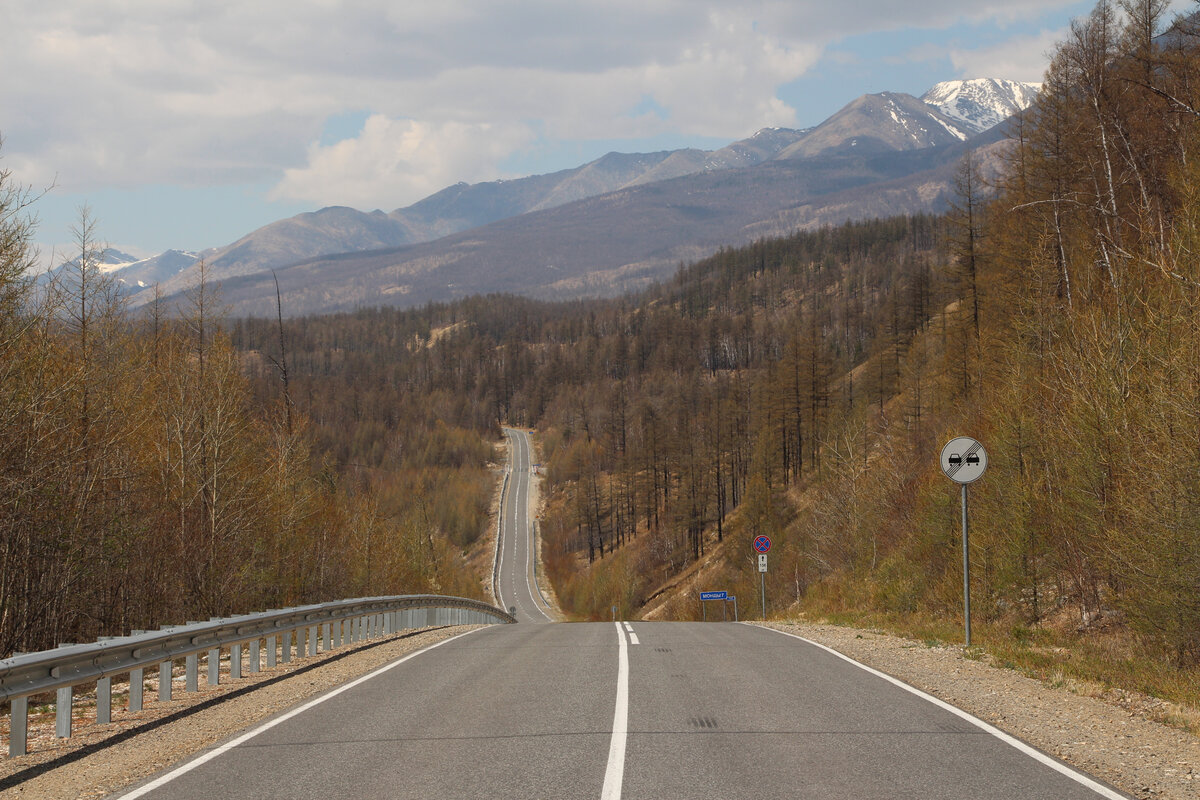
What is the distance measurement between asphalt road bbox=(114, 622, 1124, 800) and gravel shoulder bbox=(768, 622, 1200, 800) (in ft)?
1.48

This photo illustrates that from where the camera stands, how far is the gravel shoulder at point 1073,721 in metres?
7.06

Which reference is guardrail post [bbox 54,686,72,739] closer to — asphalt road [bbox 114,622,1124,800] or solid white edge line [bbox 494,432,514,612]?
asphalt road [bbox 114,622,1124,800]

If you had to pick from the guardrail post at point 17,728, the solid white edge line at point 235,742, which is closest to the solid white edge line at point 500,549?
the solid white edge line at point 235,742

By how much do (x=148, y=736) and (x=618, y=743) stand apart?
460 cm

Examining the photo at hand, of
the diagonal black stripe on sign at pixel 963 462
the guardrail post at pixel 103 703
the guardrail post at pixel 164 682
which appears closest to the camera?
the guardrail post at pixel 103 703

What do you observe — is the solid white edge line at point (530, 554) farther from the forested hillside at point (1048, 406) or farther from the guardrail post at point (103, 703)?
the guardrail post at point (103, 703)

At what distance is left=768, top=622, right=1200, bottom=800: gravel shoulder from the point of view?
706cm

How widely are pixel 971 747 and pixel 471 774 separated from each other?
13.9 feet

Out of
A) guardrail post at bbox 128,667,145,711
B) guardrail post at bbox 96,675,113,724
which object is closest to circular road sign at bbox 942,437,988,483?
guardrail post at bbox 128,667,145,711

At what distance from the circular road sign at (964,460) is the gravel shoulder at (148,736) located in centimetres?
972

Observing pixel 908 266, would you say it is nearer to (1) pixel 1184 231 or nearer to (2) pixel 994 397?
(2) pixel 994 397

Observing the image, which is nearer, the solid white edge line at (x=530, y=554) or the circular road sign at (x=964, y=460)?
the circular road sign at (x=964, y=460)

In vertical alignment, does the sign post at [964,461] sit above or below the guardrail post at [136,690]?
above

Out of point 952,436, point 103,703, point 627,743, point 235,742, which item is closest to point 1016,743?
point 627,743
